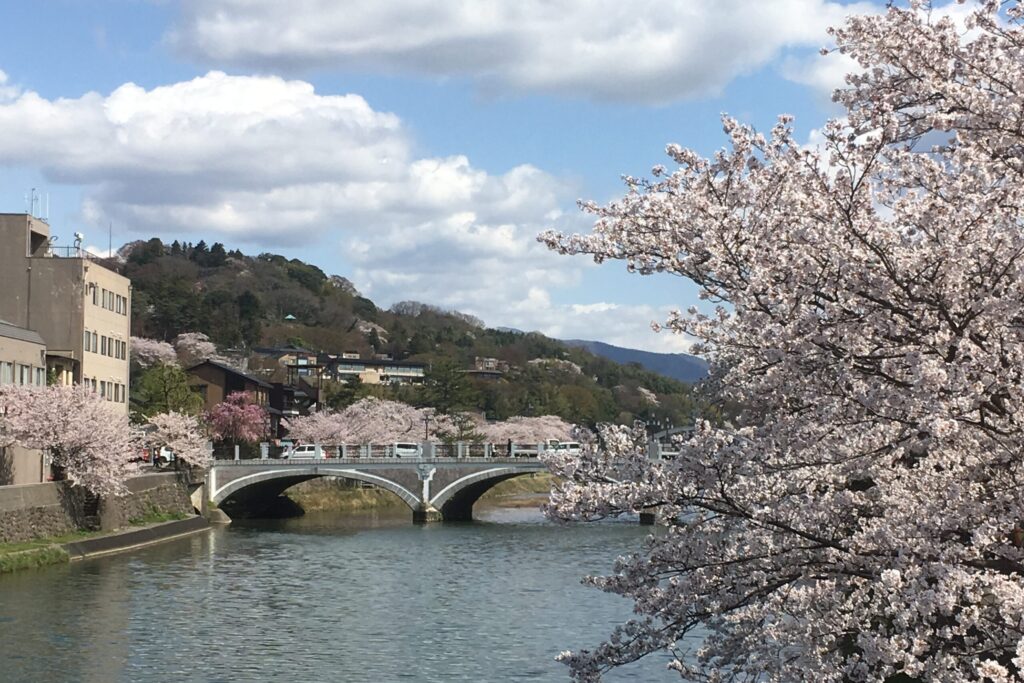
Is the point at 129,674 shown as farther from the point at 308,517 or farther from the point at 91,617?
the point at 308,517

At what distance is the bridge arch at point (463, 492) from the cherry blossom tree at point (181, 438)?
450 inches

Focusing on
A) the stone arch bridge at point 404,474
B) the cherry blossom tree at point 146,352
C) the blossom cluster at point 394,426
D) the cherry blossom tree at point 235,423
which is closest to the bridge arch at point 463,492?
the stone arch bridge at point 404,474

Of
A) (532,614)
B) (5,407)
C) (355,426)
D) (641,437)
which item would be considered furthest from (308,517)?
(641,437)

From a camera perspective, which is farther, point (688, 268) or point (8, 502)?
point (8, 502)

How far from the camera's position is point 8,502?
35031 mm

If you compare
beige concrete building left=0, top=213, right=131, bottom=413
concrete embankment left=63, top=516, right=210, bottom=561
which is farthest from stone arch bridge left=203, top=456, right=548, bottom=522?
beige concrete building left=0, top=213, right=131, bottom=413

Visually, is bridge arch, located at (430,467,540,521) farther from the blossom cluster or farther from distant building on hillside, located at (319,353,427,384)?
distant building on hillside, located at (319,353,427,384)

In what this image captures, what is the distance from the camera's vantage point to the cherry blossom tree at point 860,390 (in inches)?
302

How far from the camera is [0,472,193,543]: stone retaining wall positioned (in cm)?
3541

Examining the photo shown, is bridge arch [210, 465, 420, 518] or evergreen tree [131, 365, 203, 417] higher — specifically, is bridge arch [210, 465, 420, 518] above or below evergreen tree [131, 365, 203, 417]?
below

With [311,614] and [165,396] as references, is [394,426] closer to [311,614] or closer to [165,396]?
[165,396]

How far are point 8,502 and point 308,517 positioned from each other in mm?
31384

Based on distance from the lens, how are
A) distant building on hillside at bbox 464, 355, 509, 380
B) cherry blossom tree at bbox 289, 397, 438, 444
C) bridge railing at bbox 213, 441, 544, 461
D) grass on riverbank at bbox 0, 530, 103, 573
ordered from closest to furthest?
grass on riverbank at bbox 0, 530, 103, 573
bridge railing at bbox 213, 441, 544, 461
cherry blossom tree at bbox 289, 397, 438, 444
distant building on hillside at bbox 464, 355, 509, 380

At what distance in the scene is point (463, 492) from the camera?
64.5 m
